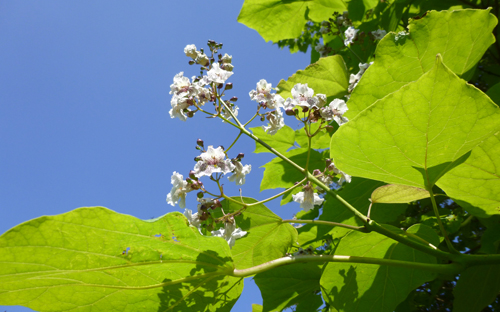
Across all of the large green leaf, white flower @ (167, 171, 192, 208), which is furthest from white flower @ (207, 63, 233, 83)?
the large green leaf

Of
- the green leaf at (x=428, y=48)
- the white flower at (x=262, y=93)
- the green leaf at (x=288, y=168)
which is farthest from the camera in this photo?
the green leaf at (x=288, y=168)

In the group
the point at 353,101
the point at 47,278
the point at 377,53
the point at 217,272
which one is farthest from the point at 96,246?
the point at 377,53

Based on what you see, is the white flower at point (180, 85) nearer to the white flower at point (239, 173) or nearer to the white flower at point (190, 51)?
the white flower at point (190, 51)

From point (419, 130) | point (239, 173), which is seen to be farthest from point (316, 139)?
point (419, 130)

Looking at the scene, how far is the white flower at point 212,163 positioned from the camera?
1.33 m

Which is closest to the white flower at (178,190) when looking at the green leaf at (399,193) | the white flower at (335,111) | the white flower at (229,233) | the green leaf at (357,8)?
the white flower at (229,233)

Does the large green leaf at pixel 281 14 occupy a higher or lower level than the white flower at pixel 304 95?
higher

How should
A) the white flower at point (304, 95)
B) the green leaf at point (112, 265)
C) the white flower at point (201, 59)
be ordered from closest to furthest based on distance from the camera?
1. the green leaf at point (112, 265)
2. the white flower at point (304, 95)
3. the white flower at point (201, 59)

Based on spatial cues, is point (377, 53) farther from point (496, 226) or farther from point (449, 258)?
point (496, 226)

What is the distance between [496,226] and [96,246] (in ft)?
6.30

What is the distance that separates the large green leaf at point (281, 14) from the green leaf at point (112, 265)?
254 cm

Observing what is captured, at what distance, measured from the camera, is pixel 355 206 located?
77.7 inches

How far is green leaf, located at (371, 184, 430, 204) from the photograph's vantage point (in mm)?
1256

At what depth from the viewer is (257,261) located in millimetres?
1651
